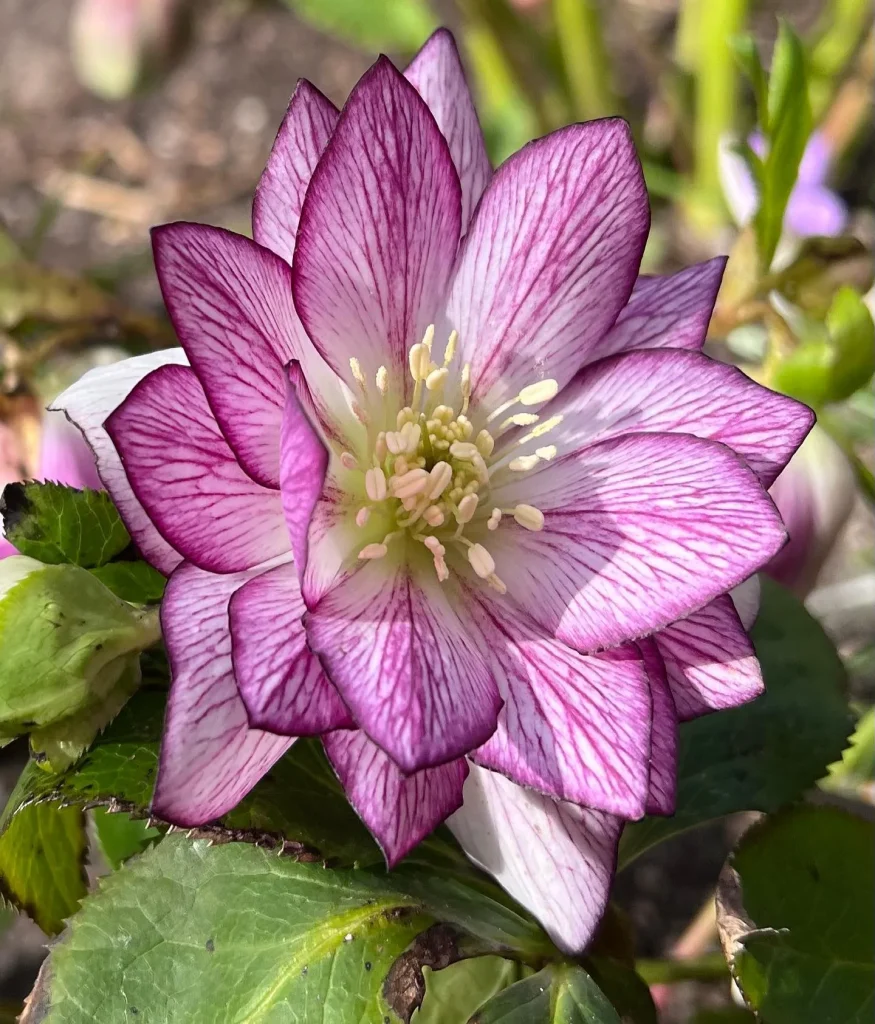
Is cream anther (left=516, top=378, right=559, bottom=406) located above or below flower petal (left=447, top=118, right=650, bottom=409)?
below

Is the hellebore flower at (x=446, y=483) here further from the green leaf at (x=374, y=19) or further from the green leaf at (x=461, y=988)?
the green leaf at (x=374, y=19)

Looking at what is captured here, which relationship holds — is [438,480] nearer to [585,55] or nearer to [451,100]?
[451,100]

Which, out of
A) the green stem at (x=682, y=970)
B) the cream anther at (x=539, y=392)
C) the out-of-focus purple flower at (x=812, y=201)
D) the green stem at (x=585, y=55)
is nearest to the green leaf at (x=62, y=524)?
the cream anther at (x=539, y=392)

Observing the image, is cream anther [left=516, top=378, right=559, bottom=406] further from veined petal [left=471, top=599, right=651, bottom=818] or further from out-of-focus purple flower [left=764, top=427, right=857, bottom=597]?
out-of-focus purple flower [left=764, top=427, right=857, bottom=597]

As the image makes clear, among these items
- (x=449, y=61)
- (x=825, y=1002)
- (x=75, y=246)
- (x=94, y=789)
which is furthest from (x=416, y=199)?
(x=75, y=246)

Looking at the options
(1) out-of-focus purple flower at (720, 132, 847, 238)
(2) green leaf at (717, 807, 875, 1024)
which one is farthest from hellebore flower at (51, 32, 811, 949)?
(1) out-of-focus purple flower at (720, 132, 847, 238)

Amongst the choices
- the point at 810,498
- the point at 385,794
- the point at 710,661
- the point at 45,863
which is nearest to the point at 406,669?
the point at 385,794
